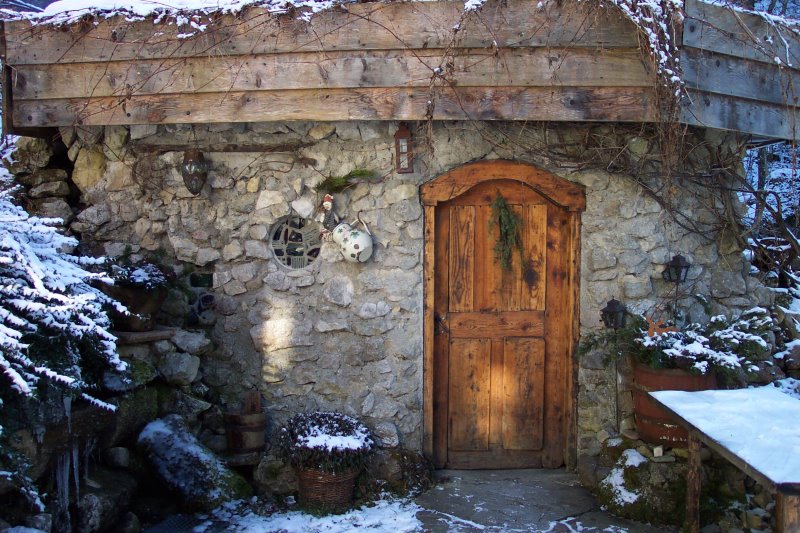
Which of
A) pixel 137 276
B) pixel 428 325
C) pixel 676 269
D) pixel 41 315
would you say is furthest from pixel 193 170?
pixel 676 269

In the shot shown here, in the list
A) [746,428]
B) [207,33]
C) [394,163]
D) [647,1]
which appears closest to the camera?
[746,428]

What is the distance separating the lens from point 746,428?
10.9ft

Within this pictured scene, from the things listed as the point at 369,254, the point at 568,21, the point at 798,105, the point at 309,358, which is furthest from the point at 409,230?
the point at 798,105

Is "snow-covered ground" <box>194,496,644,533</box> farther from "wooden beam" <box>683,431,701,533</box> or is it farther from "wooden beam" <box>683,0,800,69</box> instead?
"wooden beam" <box>683,0,800,69</box>

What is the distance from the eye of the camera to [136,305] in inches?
181

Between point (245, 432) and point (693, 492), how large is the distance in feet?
9.19

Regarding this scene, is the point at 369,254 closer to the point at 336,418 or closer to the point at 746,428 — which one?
the point at 336,418

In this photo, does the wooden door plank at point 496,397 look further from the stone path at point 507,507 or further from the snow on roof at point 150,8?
the snow on roof at point 150,8

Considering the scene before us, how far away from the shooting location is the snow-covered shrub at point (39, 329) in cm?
315

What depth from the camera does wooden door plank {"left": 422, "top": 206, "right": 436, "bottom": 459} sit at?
4941mm

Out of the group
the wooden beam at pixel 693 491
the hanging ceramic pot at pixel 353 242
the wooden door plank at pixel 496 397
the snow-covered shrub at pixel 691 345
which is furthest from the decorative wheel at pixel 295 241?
the wooden beam at pixel 693 491

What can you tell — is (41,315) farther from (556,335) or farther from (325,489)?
(556,335)

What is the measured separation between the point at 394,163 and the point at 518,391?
1861 mm

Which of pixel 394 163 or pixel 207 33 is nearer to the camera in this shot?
pixel 207 33
